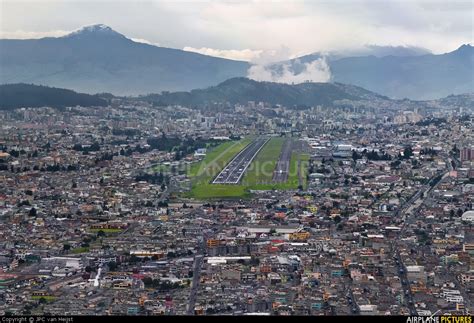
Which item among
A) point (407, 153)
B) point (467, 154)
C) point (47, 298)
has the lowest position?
point (47, 298)

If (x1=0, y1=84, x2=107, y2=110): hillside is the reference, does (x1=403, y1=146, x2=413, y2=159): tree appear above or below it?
below

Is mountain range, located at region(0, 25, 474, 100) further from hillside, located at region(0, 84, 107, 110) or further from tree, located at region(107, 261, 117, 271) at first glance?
tree, located at region(107, 261, 117, 271)

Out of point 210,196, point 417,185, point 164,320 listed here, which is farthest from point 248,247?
point 164,320

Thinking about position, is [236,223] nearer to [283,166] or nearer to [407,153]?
[283,166]

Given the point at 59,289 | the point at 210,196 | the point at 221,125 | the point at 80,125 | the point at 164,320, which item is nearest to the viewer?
the point at 164,320

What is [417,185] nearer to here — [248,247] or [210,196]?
[210,196]

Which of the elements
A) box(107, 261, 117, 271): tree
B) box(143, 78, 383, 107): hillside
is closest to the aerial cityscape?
box(107, 261, 117, 271): tree

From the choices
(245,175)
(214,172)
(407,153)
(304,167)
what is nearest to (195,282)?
(245,175)
